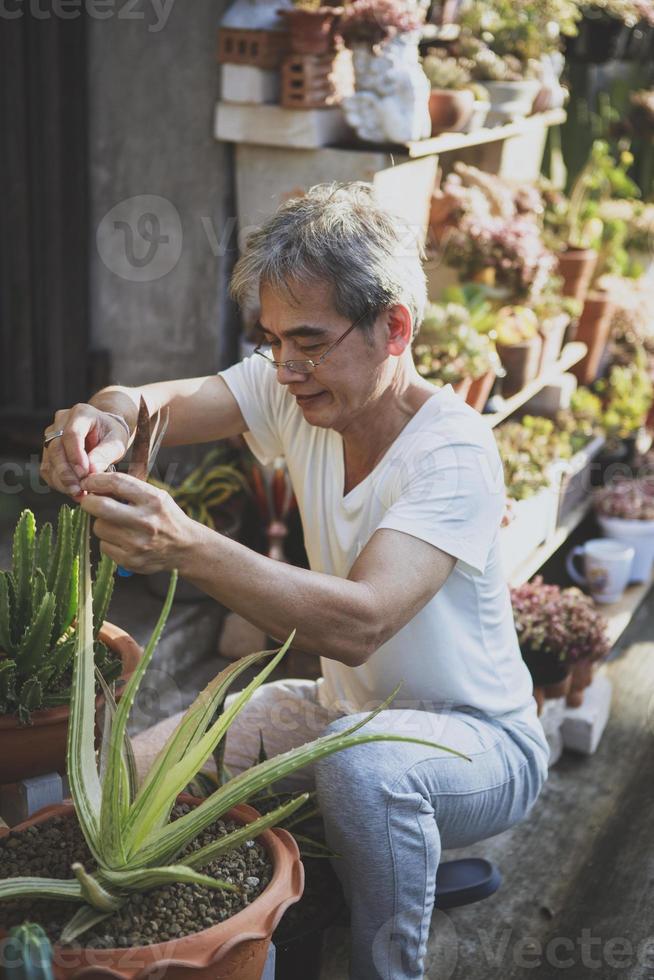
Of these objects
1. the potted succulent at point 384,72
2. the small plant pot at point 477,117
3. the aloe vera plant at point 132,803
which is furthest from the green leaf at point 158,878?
the small plant pot at point 477,117

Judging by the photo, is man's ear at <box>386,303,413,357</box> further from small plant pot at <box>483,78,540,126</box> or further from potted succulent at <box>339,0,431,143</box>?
small plant pot at <box>483,78,540,126</box>

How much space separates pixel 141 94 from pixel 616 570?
2.30 metres

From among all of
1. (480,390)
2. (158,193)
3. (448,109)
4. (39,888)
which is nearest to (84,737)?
(39,888)

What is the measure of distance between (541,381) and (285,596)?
9.04 ft

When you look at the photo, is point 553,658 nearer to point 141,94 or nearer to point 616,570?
point 616,570

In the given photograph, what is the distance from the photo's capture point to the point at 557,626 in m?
3.37

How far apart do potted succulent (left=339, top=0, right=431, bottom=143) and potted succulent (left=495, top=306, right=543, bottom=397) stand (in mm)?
843

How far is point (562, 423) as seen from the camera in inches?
182

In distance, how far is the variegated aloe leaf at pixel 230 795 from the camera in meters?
1.71

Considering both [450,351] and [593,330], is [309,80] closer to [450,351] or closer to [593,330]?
[450,351]

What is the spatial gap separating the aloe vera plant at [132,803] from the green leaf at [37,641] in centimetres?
17

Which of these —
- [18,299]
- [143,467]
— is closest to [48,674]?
[143,467]

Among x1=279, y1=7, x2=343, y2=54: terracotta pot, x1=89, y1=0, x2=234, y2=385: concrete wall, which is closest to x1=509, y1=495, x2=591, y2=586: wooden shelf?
x1=89, y1=0, x2=234, y2=385: concrete wall

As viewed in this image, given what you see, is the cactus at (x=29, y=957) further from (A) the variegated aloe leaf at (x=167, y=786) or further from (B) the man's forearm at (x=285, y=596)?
(B) the man's forearm at (x=285, y=596)
